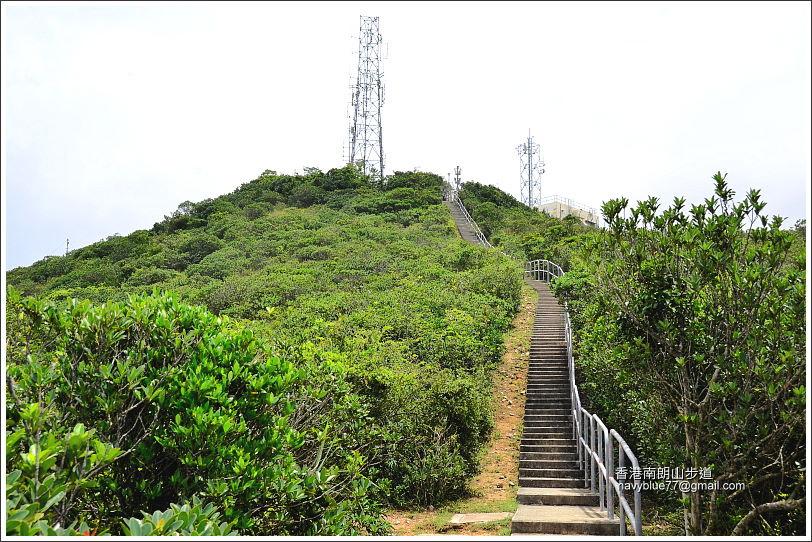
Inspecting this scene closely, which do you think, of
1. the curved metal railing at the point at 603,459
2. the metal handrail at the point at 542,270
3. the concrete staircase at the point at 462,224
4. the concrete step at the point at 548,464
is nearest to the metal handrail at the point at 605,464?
the curved metal railing at the point at 603,459

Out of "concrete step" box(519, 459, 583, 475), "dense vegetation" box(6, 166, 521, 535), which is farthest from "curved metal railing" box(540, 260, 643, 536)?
"dense vegetation" box(6, 166, 521, 535)

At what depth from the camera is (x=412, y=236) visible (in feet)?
102

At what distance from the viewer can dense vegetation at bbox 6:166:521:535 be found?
3.35 m

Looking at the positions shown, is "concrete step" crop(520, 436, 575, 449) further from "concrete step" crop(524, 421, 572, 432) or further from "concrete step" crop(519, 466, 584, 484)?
"concrete step" crop(519, 466, 584, 484)

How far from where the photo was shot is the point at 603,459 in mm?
9031

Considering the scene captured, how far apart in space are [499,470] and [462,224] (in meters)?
29.2

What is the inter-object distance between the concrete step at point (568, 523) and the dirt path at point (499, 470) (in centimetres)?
54

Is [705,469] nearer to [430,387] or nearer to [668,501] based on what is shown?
[668,501]

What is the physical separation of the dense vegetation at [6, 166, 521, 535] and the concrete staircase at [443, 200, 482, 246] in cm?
1253

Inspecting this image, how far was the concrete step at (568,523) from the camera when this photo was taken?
6.52 meters

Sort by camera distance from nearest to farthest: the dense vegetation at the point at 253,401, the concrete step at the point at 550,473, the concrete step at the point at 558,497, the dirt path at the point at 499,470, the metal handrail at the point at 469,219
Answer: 1. the dense vegetation at the point at 253,401
2. the dirt path at the point at 499,470
3. the concrete step at the point at 558,497
4. the concrete step at the point at 550,473
5. the metal handrail at the point at 469,219

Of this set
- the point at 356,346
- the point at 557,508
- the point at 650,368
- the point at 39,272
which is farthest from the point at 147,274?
the point at 650,368

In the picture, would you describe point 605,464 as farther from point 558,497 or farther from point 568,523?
point 558,497

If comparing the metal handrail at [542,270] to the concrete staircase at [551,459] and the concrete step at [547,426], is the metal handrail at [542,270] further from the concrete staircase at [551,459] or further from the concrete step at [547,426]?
the concrete step at [547,426]
